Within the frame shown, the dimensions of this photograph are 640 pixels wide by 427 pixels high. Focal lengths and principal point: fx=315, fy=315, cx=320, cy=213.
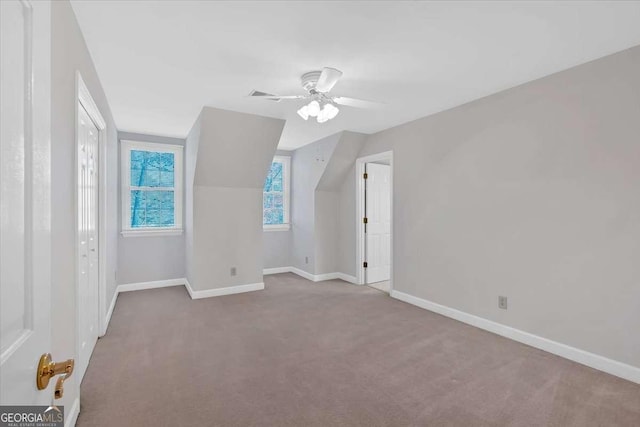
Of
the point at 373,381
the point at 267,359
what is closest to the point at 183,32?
the point at 267,359

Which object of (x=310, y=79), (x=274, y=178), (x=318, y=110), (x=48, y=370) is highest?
(x=310, y=79)

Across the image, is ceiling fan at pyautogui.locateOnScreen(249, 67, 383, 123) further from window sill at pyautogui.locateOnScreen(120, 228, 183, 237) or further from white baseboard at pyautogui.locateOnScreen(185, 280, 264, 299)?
window sill at pyautogui.locateOnScreen(120, 228, 183, 237)

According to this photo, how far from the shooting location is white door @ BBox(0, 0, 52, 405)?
54 cm

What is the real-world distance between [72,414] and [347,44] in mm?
2861

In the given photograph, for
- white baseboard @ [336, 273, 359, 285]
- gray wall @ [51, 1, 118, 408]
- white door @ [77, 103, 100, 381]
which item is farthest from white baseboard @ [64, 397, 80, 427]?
white baseboard @ [336, 273, 359, 285]

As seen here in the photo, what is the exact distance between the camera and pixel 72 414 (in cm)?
179

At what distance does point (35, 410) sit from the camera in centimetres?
64

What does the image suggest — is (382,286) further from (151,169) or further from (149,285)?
(151,169)

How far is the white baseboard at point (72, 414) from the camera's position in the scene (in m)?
1.70

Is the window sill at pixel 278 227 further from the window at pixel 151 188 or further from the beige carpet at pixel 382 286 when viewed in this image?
the beige carpet at pixel 382 286

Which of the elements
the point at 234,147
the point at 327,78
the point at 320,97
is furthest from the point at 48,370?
the point at 234,147

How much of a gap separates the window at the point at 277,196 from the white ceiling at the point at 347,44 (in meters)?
2.81

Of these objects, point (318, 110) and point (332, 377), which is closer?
point (332, 377)

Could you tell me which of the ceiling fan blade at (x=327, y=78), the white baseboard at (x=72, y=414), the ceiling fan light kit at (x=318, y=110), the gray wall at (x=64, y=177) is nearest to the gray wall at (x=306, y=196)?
the ceiling fan light kit at (x=318, y=110)
